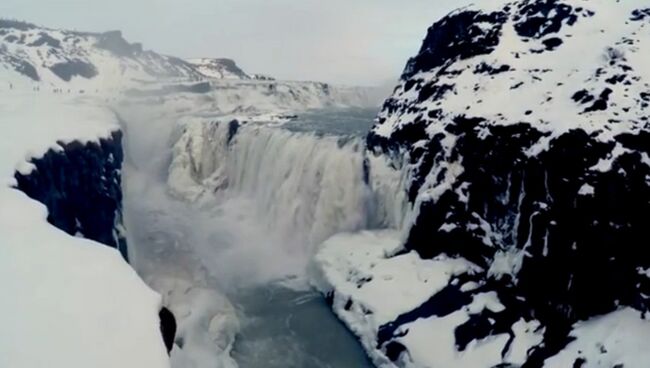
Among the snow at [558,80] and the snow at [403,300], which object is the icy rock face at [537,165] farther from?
the snow at [403,300]

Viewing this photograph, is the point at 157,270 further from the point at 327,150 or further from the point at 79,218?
the point at 327,150

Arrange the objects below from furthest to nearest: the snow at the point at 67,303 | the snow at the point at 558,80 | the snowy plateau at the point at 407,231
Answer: the snow at the point at 558,80 < the snowy plateau at the point at 407,231 < the snow at the point at 67,303

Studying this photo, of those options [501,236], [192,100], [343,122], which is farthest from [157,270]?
[192,100]

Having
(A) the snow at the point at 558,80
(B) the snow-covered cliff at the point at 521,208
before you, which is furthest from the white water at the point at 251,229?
(A) the snow at the point at 558,80

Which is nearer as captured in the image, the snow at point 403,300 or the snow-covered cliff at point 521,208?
the snow-covered cliff at point 521,208

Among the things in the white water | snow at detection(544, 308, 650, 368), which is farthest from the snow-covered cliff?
the white water

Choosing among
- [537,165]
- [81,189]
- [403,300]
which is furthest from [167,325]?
[81,189]
